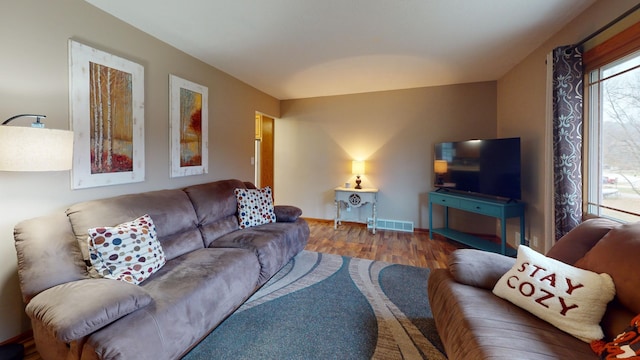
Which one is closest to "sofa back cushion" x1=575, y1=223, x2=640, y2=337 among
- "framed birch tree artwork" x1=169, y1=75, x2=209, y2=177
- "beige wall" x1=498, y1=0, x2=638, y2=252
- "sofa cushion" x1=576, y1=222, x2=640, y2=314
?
"sofa cushion" x1=576, y1=222, x2=640, y2=314

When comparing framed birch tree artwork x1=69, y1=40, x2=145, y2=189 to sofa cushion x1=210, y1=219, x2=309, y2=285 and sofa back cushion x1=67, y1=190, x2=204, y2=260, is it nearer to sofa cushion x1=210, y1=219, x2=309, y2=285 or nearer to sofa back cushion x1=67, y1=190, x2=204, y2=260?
sofa back cushion x1=67, y1=190, x2=204, y2=260

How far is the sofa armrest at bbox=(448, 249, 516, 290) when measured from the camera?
57.1 inches

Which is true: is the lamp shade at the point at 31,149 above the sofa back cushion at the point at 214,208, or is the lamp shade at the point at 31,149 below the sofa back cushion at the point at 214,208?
above

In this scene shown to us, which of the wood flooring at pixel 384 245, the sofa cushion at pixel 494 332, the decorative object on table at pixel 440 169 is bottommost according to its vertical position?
the wood flooring at pixel 384 245

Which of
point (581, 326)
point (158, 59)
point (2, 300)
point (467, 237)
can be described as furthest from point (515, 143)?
point (2, 300)

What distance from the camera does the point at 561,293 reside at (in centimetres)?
113

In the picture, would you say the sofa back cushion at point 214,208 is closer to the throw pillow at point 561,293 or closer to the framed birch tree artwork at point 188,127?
the framed birch tree artwork at point 188,127

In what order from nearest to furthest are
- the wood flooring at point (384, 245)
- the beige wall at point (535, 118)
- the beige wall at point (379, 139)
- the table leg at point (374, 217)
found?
1. the beige wall at point (535, 118)
2. the wood flooring at point (384, 245)
3. the beige wall at point (379, 139)
4. the table leg at point (374, 217)

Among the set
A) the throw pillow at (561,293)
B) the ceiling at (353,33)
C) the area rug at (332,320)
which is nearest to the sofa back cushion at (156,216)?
the area rug at (332,320)

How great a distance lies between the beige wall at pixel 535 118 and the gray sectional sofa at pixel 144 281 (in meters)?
2.73

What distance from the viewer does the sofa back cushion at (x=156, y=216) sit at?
168cm

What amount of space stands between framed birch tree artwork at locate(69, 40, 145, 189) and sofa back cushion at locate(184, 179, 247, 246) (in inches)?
20.9

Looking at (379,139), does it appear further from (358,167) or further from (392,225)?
(392,225)

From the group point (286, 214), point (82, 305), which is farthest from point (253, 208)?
point (82, 305)
